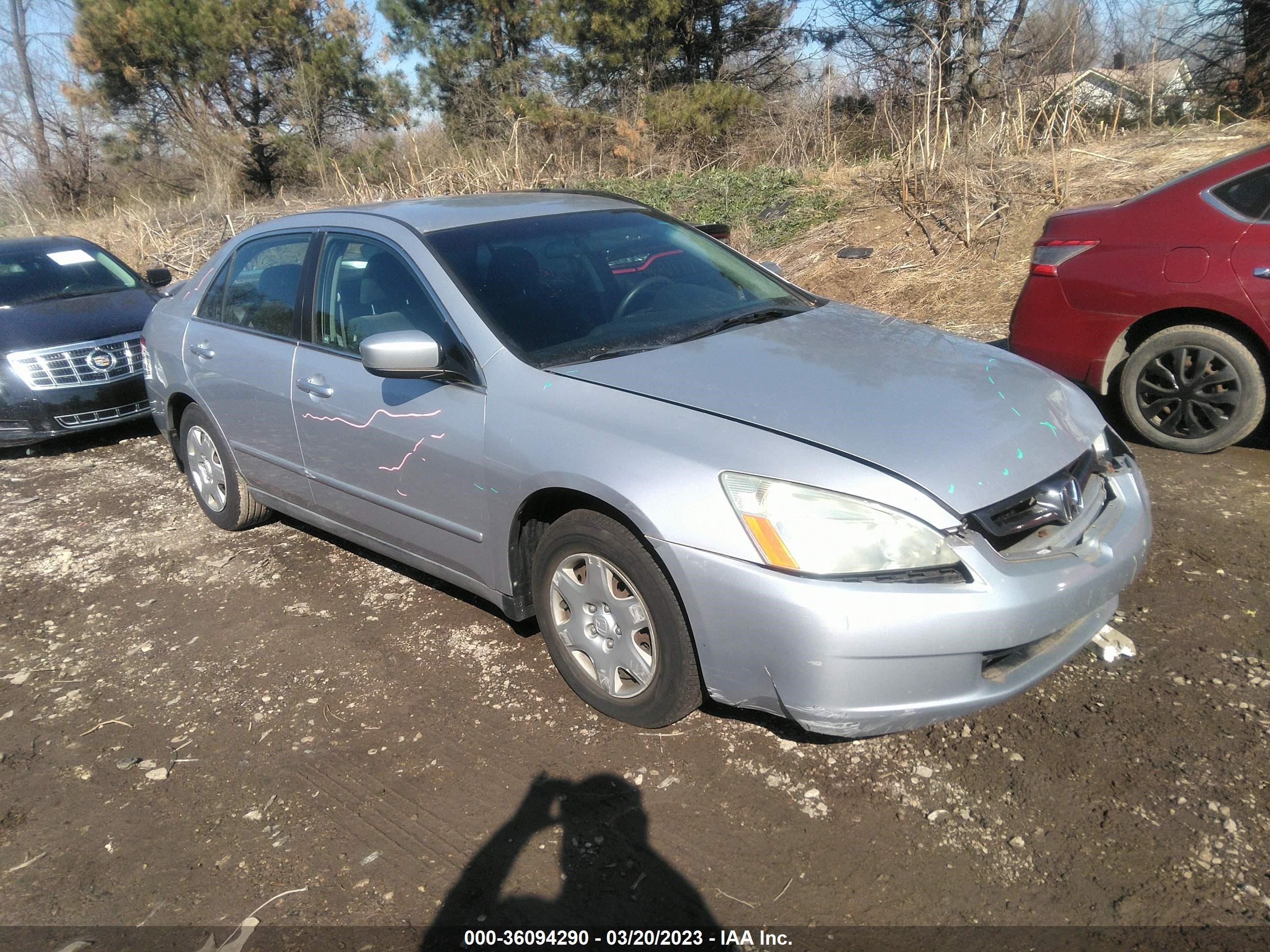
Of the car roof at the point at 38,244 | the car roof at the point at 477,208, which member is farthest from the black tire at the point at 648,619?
the car roof at the point at 38,244

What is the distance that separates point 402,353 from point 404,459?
491 millimetres

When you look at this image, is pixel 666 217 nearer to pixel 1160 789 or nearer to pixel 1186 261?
pixel 1186 261

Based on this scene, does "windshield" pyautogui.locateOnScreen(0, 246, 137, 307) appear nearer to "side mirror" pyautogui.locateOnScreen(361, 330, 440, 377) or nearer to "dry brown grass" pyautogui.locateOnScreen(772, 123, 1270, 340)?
"side mirror" pyautogui.locateOnScreen(361, 330, 440, 377)

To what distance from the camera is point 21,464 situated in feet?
23.0

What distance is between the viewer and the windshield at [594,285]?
11.1ft

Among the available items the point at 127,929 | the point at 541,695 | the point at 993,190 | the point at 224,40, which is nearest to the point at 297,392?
the point at 541,695

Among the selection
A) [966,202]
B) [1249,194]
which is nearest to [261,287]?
[1249,194]

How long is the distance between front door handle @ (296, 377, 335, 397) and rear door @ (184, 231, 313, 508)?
11 centimetres

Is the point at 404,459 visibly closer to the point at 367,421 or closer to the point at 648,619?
the point at 367,421

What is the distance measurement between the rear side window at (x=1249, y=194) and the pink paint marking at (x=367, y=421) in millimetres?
4019

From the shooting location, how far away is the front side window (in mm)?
3564

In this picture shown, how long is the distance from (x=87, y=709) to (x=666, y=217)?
3.23 metres

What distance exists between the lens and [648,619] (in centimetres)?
285

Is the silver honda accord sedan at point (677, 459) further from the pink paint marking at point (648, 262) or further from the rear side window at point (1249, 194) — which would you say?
the rear side window at point (1249, 194)
